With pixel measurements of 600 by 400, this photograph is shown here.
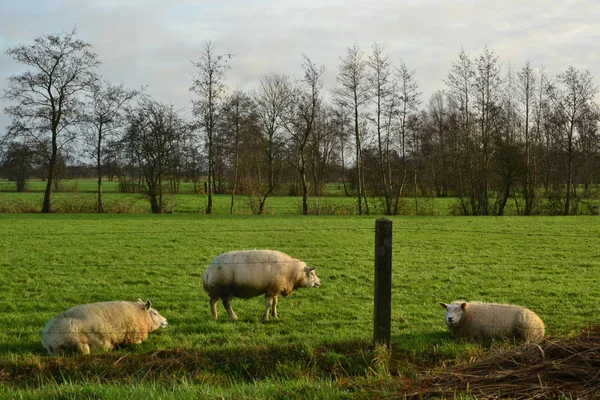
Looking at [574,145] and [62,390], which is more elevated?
[574,145]

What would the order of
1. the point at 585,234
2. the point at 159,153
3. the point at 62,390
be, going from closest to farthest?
the point at 62,390, the point at 585,234, the point at 159,153

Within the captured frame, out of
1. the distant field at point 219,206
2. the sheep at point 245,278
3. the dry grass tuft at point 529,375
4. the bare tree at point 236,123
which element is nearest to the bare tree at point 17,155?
the distant field at point 219,206

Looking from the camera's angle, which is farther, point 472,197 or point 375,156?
point 375,156

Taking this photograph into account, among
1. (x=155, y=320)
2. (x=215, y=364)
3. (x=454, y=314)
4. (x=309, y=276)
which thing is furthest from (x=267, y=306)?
(x=454, y=314)

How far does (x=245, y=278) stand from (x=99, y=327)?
280cm

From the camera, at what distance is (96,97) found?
157ft

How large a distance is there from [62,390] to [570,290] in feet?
37.4

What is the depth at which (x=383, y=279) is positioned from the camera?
6648 mm

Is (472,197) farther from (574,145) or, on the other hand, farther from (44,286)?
(44,286)

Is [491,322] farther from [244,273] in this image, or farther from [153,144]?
[153,144]

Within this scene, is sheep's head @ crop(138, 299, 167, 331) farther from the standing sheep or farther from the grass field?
the standing sheep

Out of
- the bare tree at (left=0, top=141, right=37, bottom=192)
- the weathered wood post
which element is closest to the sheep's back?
the weathered wood post

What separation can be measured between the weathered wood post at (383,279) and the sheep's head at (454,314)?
2.14 m

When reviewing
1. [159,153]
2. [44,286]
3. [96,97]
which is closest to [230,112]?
[159,153]
